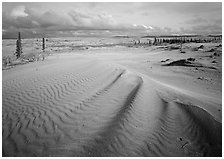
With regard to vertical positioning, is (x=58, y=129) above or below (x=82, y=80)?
below

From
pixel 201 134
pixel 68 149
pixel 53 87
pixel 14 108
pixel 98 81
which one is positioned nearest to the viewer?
pixel 68 149

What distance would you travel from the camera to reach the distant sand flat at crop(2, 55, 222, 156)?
402 centimetres

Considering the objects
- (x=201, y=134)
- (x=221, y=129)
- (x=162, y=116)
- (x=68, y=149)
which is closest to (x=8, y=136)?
(x=68, y=149)

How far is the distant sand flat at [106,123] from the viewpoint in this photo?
13.2 ft

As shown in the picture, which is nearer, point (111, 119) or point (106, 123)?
point (106, 123)

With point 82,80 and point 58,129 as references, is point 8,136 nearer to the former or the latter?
point 58,129

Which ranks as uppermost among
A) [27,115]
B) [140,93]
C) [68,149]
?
[140,93]

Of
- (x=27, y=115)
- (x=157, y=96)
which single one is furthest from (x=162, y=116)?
(x=27, y=115)

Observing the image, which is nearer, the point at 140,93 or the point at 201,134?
the point at 201,134

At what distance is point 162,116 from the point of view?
5262mm

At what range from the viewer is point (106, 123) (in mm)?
4934

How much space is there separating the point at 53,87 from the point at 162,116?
4.86 metres

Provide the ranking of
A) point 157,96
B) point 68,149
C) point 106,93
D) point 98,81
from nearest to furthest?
1. point 68,149
2. point 157,96
3. point 106,93
4. point 98,81

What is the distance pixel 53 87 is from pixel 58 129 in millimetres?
3553
